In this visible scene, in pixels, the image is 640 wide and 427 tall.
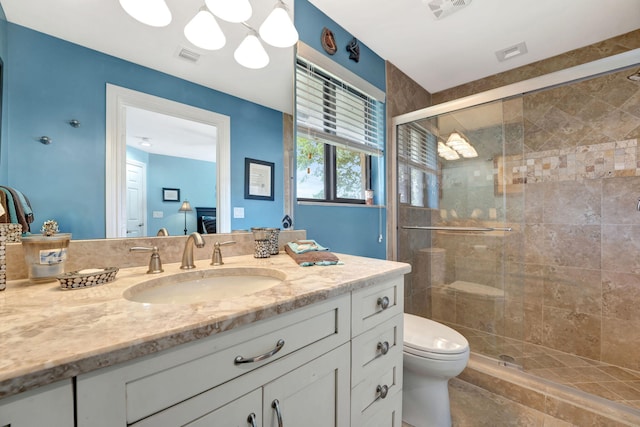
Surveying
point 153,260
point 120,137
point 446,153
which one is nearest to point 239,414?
point 153,260

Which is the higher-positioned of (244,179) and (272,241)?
(244,179)

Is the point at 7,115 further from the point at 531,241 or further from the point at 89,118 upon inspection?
the point at 531,241

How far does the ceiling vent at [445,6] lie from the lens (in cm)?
153

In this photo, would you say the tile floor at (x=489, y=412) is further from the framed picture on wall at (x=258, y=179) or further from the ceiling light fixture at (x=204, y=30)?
the ceiling light fixture at (x=204, y=30)

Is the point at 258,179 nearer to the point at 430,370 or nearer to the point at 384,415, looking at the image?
the point at 384,415

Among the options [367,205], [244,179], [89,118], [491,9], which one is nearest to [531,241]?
[367,205]

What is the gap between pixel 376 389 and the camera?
0.96m

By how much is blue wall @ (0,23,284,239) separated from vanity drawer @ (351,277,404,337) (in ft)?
2.86

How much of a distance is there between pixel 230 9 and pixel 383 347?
145 centimetres

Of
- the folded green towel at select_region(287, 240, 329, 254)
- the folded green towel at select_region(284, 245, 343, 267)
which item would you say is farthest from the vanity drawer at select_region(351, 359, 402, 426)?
the folded green towel at select_region(287, 240, 329, 254)

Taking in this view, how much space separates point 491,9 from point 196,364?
2.20 metres

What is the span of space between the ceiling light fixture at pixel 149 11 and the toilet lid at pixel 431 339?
1.71 metres

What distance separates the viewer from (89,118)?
843 mm

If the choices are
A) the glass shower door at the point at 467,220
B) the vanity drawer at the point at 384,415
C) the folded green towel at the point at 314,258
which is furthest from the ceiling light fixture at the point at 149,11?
the glass shower door at the point at 467,220
